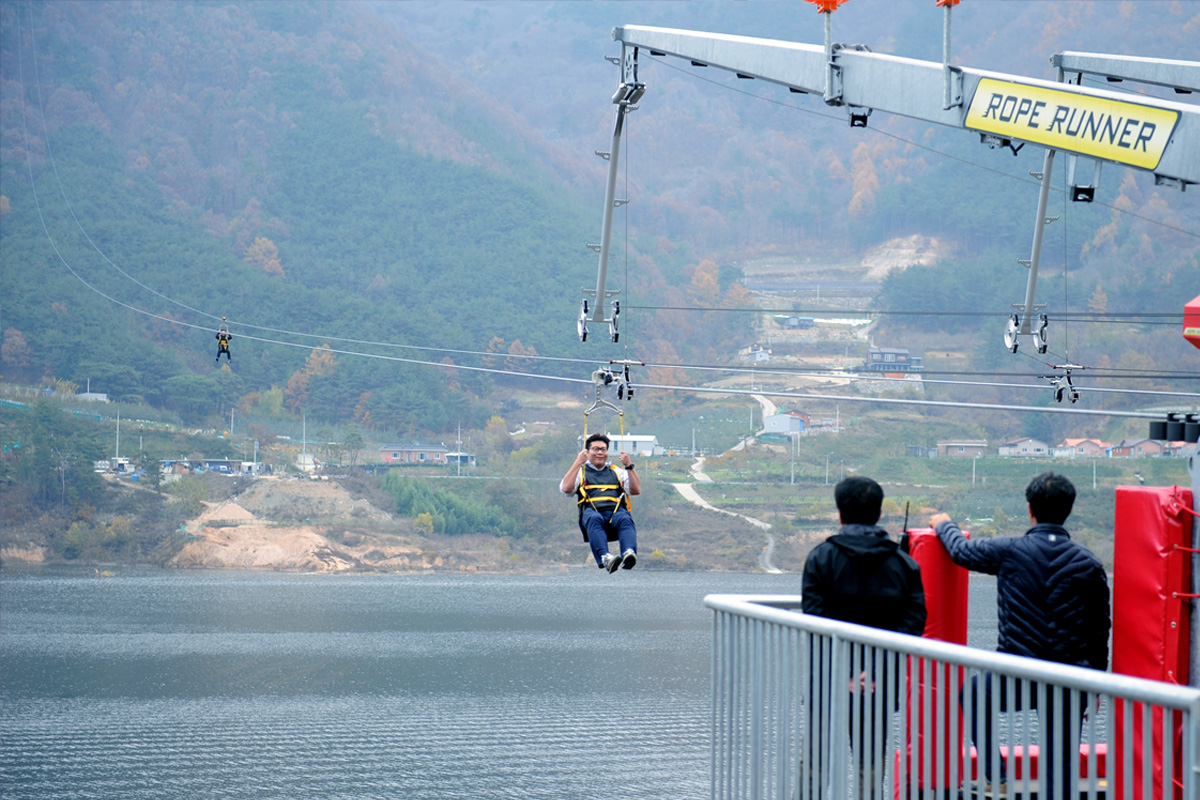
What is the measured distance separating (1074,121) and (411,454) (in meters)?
94.8

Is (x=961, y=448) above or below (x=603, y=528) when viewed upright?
above

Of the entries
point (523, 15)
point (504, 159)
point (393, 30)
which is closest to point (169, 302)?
point (504, 159)

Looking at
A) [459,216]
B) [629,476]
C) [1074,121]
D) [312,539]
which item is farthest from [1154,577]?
[459,216]

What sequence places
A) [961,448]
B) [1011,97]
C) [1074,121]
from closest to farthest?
[1074,121], [1011,97], [961,448]

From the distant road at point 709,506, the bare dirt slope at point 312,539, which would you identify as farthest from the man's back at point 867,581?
the bare dirt slope at point 312,539

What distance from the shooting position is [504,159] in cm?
15225

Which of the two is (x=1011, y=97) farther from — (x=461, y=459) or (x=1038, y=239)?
(x=461, y=459)

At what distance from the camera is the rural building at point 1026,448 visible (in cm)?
9531

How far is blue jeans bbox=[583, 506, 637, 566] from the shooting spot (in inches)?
325

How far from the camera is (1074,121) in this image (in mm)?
4648

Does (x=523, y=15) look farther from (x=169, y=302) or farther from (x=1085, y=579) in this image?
(x=1085, y=579)

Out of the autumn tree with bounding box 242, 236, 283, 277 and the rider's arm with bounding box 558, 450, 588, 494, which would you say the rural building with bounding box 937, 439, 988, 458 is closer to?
the autumn tree with bounding box 242, 236, 283, 277

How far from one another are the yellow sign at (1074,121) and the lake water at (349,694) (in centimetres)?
2001

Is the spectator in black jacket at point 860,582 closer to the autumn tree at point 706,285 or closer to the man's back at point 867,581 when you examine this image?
the man's back at point 867,581
